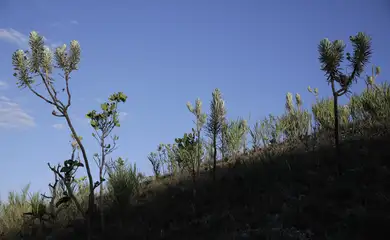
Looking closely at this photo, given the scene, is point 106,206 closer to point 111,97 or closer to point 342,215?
point 111,97

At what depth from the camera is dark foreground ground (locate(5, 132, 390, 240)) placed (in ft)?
20.6

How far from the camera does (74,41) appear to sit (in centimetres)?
854

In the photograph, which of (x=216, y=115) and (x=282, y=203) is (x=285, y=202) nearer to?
(x=282, y=203)

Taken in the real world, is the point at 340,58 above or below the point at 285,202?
above

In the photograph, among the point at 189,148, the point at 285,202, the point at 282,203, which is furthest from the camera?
the point at 189,148

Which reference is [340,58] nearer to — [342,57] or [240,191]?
[342,57]

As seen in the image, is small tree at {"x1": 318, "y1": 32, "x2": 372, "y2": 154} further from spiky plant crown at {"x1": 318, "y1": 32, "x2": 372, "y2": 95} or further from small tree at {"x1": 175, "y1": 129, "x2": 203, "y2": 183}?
small tree at {"x1": 175, "y1": 129, "x2": 203, "y2": 183}

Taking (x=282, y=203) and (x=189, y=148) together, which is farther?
(x=189, y=148)

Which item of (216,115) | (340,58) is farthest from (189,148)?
(340,58)

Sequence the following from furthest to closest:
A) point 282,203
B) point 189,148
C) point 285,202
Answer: point 189,148, point 285,202, point 282,203

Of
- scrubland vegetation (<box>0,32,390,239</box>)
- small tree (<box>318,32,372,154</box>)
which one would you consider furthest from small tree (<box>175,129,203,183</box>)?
small tree (<box>318,32,372,154</box>)

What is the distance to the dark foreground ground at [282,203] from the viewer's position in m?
6.27

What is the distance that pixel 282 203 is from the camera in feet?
24.4

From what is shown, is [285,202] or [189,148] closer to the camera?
[285,202]
